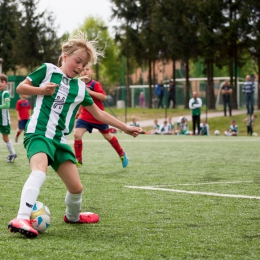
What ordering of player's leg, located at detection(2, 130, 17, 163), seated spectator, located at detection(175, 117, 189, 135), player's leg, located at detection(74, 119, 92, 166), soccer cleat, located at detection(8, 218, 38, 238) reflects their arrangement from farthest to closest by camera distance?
seated spectator, located at detection(175, 117, 189, 135) < player's leg, located at detection(2, 130, 17, 163) < player's leg, located at detection(74, 119, 92, 166) < soccer cleat, located at detection(8, 218, 38, 238)

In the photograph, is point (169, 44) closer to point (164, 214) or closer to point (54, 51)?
point (54, 51)

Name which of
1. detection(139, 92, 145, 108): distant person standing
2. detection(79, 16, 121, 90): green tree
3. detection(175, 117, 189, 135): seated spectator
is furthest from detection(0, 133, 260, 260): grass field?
detection(79, 16, 121, 90): green tree

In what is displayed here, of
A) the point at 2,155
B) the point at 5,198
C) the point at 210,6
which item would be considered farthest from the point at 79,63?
the point at 210,6

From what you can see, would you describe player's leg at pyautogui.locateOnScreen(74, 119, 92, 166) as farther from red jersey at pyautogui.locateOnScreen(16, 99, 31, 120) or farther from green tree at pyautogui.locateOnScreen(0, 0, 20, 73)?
green tree at pyautogui.locateOnScreen(0, 0, 20, 73)

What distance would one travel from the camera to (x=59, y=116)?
17.6 ft

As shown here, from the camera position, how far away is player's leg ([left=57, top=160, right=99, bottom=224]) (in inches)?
210

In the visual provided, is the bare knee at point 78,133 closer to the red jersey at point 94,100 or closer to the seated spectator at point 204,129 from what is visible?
the red jersey at point 94,100

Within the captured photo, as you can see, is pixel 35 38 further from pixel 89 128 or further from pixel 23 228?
pixel 23 228

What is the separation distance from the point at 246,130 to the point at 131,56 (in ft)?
54.2

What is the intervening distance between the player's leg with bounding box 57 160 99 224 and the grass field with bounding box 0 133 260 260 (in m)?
0.13

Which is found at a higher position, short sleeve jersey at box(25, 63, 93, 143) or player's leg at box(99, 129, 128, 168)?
short sleeve jersey at box(25, 63, 93, 143)

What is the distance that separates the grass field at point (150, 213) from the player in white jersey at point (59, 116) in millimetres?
404

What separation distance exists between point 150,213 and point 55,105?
1461 mm

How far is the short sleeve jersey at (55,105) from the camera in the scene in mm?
5262
